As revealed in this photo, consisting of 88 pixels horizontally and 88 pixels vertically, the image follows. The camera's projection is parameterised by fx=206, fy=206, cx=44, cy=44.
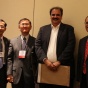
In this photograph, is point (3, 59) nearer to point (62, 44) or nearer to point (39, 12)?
point (62, 44)

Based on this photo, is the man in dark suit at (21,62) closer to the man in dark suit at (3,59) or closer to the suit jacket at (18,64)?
the suit jacket at (18,64)

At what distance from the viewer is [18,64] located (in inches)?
121

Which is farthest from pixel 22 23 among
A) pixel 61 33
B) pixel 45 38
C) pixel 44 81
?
pixel 44 81

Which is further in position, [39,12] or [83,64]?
[39,12]

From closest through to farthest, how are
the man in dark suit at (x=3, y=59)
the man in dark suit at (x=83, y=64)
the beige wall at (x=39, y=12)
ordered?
the man in dark suit at (x=83, y=64) < the man in dark suit at (x=3, y=59) < the beige wall at (x=39, y=12)

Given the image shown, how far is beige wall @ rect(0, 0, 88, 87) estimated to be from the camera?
329 cm

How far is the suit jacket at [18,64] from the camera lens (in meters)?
3.06

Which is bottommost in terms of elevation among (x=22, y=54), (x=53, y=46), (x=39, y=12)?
(x=22, y=54)

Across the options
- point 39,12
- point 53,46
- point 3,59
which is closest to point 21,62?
point 3,59

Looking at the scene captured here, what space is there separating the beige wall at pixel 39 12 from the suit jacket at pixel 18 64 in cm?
72

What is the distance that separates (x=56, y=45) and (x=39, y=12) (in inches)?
36.4

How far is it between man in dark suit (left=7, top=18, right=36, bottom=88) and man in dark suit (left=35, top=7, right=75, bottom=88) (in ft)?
0.51

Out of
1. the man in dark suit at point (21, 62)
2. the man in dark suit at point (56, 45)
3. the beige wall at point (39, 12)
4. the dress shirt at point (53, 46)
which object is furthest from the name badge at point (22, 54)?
the beige wall at point (39, 12)

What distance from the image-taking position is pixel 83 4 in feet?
10.7
